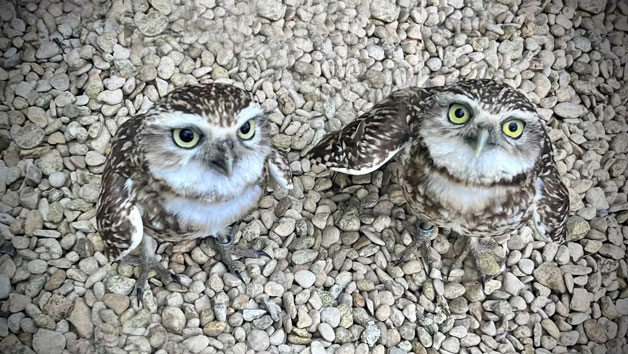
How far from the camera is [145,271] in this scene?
238 centimetres

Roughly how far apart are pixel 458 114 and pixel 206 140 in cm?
82

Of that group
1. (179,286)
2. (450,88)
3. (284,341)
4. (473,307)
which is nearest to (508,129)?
(450,88)

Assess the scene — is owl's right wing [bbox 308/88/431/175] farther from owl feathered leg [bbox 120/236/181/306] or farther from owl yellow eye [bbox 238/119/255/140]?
owl feathered leg [bbox 120/236/181/306]

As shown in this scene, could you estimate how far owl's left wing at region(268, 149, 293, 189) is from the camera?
229 centimetres

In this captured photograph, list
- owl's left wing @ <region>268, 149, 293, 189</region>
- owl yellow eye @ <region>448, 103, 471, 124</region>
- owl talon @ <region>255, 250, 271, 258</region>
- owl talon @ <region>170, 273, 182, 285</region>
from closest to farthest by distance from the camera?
owl yellow eye @ <region>448, 103, 471, 124</region>, owl's left wing @ <region>268, 149, 293, 189</region>, owl talon @ <region>170, 273, 182, 285</region>, owl talon @ <region>255, 250, 271, 258</region>

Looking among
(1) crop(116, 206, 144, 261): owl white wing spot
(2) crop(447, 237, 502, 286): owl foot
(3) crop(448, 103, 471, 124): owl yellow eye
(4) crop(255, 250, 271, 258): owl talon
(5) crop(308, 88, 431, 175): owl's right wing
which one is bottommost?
(4) crop(255, 250, 271, 258): owl talon

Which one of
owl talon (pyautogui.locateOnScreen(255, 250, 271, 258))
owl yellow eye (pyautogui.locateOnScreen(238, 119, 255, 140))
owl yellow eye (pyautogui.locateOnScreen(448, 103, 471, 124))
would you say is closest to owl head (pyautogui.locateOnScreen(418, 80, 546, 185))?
owl yellow eye (pyautogui.locateOnScreen(448, 103, 471, 124))

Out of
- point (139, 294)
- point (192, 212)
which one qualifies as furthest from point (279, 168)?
point (139, 294)

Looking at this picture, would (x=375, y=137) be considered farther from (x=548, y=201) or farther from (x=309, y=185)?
(x=548, y=201)

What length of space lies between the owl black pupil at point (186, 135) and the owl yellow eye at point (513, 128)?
0.97 metres

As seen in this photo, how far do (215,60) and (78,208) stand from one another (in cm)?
88

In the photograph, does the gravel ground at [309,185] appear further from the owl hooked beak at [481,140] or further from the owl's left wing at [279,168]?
the owl hooked beak at [481,140]

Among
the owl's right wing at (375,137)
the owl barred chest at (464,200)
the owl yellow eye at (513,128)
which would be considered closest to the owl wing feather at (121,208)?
the owl's right wing at (375,137)

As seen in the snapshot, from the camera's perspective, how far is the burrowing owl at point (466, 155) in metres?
2.02
